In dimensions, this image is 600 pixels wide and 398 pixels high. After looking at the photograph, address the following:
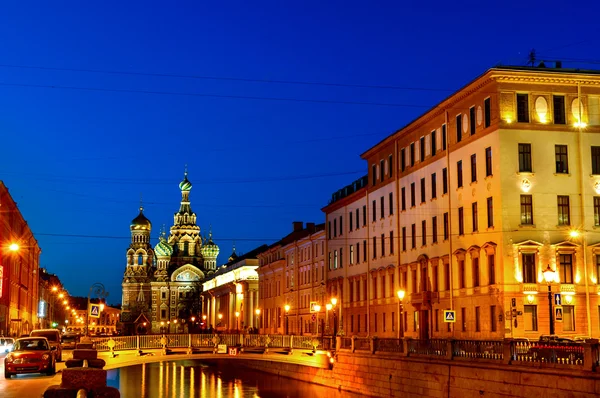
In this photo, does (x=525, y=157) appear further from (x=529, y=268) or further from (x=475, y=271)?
Result: (x=475, y=271)

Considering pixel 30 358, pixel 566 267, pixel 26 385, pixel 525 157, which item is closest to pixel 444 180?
pixel 525 157

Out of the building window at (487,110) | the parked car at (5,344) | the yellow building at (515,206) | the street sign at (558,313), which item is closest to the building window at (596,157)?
the yellow building at (515,206)

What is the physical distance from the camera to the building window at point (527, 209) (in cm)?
5044

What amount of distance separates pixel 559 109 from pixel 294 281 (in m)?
54.4

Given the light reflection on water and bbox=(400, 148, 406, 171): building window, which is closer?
the light reflection on water

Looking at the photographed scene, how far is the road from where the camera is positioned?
3017 cm

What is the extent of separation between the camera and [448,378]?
4178 centimetres

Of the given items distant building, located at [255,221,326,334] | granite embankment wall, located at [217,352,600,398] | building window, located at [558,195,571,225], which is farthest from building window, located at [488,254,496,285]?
distant building, located at [255,221,326,334]

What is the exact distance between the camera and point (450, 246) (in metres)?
56.4

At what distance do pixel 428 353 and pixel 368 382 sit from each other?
30.2 feet

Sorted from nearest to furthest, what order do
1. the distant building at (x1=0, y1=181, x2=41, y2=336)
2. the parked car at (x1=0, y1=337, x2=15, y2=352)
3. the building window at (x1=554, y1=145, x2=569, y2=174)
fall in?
the building window at (x1=554, y1=145, x2=569, y2=174)
the parked car at (x1=0, y1=337, x2=15, y2=352)
the distant building at (x1=0, y1=181, x2=41, y2=336)

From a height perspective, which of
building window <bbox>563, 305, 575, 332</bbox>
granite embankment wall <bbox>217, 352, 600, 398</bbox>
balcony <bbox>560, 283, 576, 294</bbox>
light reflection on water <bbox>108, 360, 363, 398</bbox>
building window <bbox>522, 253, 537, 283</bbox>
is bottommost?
light reflection on water <bbox>108, 360, 363, 398</bbox>

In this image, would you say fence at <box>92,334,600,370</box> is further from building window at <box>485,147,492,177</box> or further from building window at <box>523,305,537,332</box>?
building window at <box>485,147,492,177</box>

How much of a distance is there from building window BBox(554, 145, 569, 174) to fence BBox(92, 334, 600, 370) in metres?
13.7
